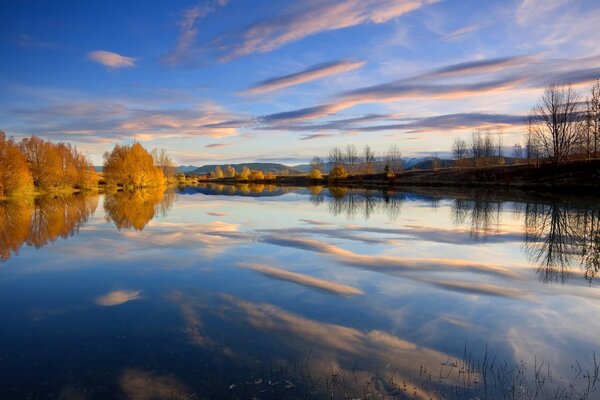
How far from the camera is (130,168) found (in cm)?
8006

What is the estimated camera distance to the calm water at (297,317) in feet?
19.6

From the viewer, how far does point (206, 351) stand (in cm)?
693

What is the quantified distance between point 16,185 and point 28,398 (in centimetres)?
5471

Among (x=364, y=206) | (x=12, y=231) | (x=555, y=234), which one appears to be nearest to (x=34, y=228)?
(x=12, y=231)

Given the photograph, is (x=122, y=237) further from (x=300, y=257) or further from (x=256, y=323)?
(x=256, y=323)

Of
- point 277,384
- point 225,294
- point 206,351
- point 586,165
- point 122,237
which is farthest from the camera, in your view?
point 586,165

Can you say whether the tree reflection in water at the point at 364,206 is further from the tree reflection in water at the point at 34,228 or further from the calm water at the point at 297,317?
the tree reflection in water at the point at 34,228

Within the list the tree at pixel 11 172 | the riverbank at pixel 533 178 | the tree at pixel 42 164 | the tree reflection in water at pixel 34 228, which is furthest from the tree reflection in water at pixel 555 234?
the tree at pixel 42 164

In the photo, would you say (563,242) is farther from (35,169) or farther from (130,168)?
(130,168)

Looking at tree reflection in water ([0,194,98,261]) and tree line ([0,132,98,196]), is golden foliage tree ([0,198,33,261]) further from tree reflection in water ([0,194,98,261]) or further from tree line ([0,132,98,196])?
tree line ([0,132,98,196])

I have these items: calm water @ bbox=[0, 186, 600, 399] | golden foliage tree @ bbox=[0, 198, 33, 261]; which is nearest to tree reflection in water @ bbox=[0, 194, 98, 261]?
golden foliage tree @ bbox=[0, 198, 33, 261]

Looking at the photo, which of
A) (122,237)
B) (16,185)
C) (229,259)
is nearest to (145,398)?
(229,259)

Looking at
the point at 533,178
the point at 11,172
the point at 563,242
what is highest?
the point at 11,172

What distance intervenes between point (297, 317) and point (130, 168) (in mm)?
80031
